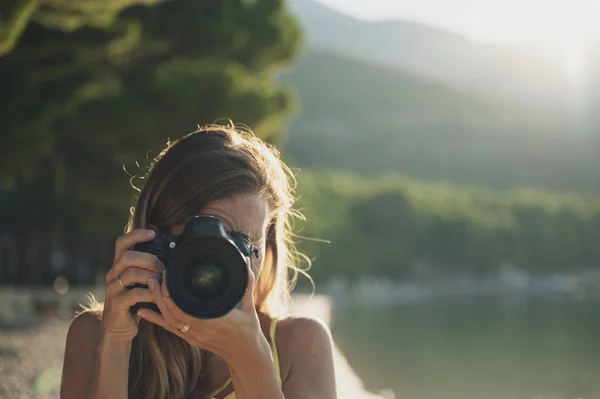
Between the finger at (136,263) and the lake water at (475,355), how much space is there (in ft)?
38.8

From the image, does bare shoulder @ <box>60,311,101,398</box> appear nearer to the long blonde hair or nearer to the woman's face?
the long blonde hair

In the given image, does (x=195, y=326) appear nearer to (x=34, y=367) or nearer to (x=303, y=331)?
(x=303, y=331)

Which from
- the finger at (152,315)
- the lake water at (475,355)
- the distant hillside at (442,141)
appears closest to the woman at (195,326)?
the finger at (152,315)

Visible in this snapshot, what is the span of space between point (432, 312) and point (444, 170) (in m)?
69.6

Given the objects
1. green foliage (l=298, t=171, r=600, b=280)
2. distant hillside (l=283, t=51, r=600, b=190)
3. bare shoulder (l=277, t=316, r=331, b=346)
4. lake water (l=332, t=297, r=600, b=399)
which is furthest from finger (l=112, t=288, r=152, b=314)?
distant hillside (l=283, t=51, r=600, b=190)

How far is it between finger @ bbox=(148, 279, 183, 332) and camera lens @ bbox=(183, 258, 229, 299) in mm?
72

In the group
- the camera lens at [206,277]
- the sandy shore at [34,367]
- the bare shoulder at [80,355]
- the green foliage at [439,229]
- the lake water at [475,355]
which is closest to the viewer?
the camera lens at [206,277]

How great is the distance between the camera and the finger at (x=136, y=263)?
79.0 inches

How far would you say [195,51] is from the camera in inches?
731

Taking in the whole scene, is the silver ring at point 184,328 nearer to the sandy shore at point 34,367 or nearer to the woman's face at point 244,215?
the woman's face at point 244,215

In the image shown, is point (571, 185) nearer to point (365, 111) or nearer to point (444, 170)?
point (444, 170)

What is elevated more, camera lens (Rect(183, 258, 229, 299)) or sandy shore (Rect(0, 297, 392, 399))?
camera lens (Rect(183, 258, 229, 299))

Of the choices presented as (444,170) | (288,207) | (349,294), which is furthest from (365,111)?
(288,207)

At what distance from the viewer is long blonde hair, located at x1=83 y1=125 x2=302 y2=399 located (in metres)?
2.12
